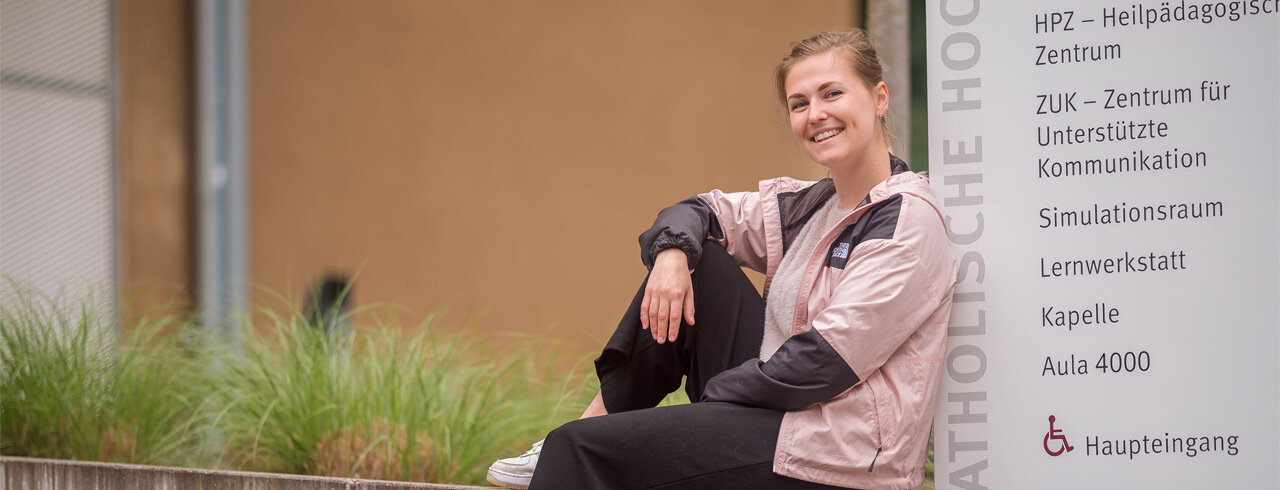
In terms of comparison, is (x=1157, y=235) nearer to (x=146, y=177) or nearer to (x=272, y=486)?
(x=272, y=486)

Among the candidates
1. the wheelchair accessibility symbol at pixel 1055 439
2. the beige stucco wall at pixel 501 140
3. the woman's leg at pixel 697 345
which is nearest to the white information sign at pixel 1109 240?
the wheelchair accessibility symbol at pixel 1055 439

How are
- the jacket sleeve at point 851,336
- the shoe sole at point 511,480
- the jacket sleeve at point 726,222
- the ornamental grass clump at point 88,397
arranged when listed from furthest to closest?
the ornamental grass clump at point 88,397
the jacket sleeve at point 726,222
the shoe sole at point 511,480
the jacket sleeve at point 851,336

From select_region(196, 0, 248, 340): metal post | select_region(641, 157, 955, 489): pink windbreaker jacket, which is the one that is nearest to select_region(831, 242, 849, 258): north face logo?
select_region(641, 157, 955, 489): pink windbreaker jacket

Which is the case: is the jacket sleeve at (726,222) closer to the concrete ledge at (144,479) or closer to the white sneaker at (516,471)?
the white sneaker at (516,471)

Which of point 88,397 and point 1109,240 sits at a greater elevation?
point 1109,240

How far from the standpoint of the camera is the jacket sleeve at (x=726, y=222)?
7.59 feet

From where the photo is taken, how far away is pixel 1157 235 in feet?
6.83

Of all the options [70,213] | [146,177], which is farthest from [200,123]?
[70,213]

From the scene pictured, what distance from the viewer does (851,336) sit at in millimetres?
1863

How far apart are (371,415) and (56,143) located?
3.08 metres

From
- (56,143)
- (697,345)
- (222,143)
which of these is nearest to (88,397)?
(697,345)

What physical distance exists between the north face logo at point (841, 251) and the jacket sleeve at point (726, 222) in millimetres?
331

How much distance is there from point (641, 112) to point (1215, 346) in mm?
3159

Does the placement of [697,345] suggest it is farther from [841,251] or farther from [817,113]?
[817,113]
